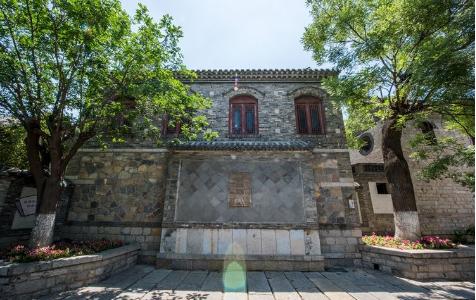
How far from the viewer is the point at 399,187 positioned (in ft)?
25.0

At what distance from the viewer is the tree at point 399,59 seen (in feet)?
19.4

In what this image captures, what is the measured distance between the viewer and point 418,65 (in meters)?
6.14

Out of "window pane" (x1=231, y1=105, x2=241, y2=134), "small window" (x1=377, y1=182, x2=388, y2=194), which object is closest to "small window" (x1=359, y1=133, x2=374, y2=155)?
"small window" (x1=377, y1=182, x2=388, y2=194)

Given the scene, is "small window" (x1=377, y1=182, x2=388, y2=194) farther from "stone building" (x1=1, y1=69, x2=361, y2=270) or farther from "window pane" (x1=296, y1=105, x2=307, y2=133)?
"window pane" (x1=296, y1=105, x2=307, y2=133)

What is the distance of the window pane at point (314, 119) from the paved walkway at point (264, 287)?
569cm

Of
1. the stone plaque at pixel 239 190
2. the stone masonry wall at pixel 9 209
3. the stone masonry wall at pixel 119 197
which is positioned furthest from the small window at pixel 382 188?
the stone masonry wall at pixel 9 209

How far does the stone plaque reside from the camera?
8062 millimetres

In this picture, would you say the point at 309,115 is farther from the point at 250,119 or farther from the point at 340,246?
the point at 340,246

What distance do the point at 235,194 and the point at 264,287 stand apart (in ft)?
10.6

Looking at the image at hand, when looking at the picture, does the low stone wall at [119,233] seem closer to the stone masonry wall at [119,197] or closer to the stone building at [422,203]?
the stone masonry wall at [119,197]

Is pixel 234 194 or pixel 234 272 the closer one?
pixel 234 272

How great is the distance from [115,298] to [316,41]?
34.0 feet

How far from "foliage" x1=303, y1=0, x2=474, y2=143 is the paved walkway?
4775mm

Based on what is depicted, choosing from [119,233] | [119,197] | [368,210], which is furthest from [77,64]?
[368,210]
